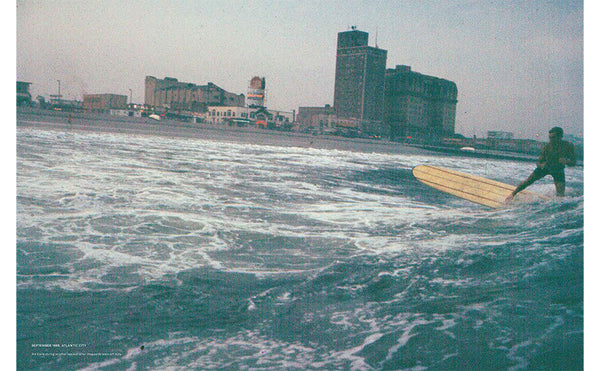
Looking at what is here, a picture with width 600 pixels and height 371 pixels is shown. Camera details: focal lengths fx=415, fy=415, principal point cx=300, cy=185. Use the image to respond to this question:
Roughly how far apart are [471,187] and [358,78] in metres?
1.69

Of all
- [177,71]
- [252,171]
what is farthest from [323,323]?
[252,171]

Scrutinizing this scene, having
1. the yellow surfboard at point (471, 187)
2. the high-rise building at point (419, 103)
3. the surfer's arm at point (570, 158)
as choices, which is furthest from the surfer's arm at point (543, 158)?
the high-rise building at point (419, 103)

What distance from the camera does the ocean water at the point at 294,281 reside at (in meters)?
1.84

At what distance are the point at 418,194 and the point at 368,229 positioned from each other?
1.96 metres

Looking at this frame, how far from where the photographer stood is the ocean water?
6.02 ft

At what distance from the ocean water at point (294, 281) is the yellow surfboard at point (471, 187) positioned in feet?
0.35

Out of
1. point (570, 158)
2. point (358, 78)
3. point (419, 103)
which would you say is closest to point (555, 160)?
point (570, 158)

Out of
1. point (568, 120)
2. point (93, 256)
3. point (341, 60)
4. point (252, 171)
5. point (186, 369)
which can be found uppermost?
point (341, 60)

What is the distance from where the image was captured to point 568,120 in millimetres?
3277

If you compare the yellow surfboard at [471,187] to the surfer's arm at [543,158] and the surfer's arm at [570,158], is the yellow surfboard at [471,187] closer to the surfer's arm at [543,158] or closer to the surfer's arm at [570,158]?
the surfer's arm at [543,158]

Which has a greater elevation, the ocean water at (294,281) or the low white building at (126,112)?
the low white building at (126,112)

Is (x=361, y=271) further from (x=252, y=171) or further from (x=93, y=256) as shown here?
(x=252, y=171)

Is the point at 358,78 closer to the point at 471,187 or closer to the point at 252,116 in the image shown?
the point at 471,187

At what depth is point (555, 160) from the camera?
3553 millimetres
